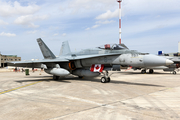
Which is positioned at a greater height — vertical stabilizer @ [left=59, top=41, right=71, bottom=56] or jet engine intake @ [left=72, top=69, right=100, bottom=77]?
vertical stabilizer @ [left=59, top=41, right=71, bottom=56]

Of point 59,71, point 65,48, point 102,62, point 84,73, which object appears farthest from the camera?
point 65,48

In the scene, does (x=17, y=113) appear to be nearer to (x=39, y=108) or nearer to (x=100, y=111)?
(x=39, y=108)

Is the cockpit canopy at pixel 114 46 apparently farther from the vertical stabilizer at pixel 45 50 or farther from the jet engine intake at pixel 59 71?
the vertical stabilizer at pixel 45 50

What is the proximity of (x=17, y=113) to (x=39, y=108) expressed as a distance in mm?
677

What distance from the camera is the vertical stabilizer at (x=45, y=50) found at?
14778 mm

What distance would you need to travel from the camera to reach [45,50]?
15148mm

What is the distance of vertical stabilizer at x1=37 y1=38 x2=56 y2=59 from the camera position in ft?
48.5

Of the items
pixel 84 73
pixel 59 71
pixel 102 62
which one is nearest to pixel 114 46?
pixel 102 62

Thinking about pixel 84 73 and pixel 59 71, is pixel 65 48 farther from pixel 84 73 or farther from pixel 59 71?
pixel 59 71

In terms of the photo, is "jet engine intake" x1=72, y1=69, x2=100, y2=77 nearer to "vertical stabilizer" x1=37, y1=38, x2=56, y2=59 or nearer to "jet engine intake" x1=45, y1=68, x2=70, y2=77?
"jet engine intake" x1=45, y1=68, x2=70, y2=77

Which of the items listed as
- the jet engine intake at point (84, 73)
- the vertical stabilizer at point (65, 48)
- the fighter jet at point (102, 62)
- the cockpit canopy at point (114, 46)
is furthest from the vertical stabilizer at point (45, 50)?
the cockpit canopy at point (114, 46)

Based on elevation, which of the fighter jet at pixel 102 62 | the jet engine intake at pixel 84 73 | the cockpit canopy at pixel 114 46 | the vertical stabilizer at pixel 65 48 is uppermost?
the vertical stabilizer at pixel 65 48

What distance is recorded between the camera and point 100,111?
4.44m

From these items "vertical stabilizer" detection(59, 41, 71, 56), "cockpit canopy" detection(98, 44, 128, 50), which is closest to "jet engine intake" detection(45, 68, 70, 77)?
"cockpit canopy" detection(98, 44, 128, 50)
